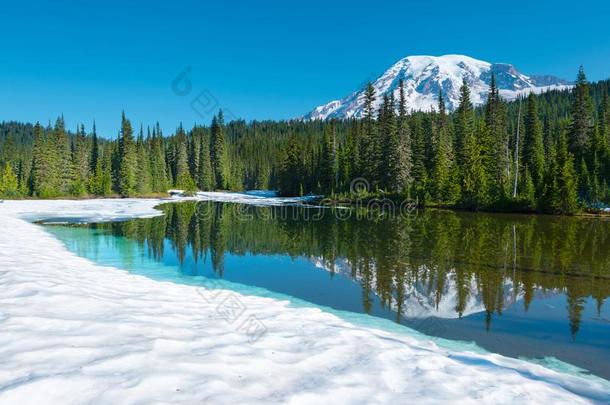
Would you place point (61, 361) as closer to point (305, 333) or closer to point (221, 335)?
point (221, 335)

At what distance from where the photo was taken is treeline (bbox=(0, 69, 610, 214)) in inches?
1619

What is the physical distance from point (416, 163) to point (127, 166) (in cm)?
5498

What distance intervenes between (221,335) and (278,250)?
12185 millimetres

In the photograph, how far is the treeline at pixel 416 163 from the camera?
41125 mm

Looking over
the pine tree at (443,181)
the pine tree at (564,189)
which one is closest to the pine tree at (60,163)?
the pine tree at (443,181)

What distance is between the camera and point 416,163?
198ft

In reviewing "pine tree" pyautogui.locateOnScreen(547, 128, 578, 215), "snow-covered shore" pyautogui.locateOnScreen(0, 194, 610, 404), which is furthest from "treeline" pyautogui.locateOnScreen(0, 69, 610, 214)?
"snow-covered shore" pyautogui.locateOnScreen(0, 194, 610, 404)

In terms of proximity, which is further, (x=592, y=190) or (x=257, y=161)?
(x=257, y=161)

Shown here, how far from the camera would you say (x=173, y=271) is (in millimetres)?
13227

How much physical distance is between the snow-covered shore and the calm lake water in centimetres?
178

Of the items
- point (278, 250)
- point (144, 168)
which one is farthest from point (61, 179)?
point (278, 250)

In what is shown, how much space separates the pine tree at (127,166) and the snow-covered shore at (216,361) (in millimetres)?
73750

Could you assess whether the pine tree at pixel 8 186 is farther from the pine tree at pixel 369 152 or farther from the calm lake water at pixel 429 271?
the pine tree at pixel 369 152

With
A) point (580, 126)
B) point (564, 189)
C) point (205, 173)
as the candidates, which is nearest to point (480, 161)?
point (564, 189)
